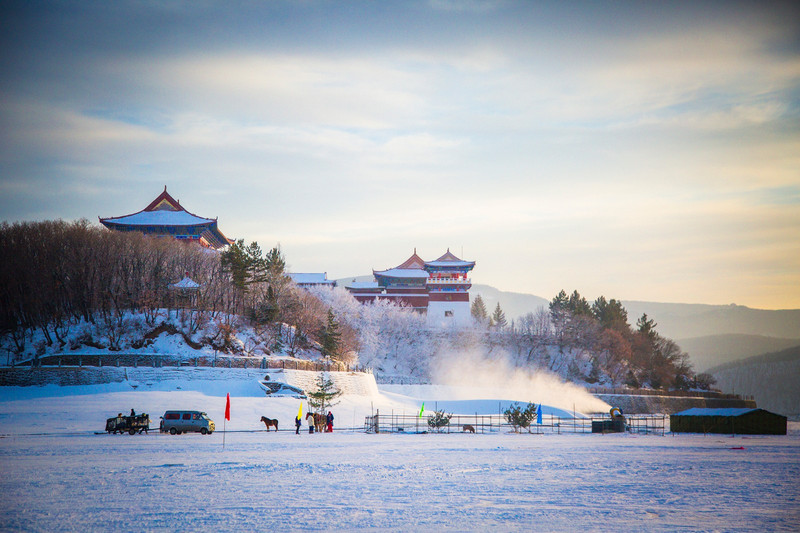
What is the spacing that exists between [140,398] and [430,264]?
2350 inches

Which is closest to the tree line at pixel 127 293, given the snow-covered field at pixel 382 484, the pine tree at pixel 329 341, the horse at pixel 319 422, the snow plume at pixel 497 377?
the pine tree at pixel 329 341

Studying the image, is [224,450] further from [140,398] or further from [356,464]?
[140,398]

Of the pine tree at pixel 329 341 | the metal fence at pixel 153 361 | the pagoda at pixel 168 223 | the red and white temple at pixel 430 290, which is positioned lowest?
the metal fence at pixel 153 361

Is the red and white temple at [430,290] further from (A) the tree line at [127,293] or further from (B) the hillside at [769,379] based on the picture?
(B) the hillside at [769,379]

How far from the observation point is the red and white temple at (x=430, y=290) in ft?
301

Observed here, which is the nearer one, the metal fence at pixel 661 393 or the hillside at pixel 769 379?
the metal fence at pixel 661 393

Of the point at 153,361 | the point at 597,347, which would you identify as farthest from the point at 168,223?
the point at 597,347

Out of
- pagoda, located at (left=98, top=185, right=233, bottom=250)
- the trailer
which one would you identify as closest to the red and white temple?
pagoda, located at (left=98, top=185, right=233, bottom=250)

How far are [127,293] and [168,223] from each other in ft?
65.5

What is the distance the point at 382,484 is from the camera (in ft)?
47.1

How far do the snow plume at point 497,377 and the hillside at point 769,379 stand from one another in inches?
1977

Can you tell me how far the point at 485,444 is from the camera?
84.6 ft

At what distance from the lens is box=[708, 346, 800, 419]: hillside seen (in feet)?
387

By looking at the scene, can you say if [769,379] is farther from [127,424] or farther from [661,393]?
[127,424]
